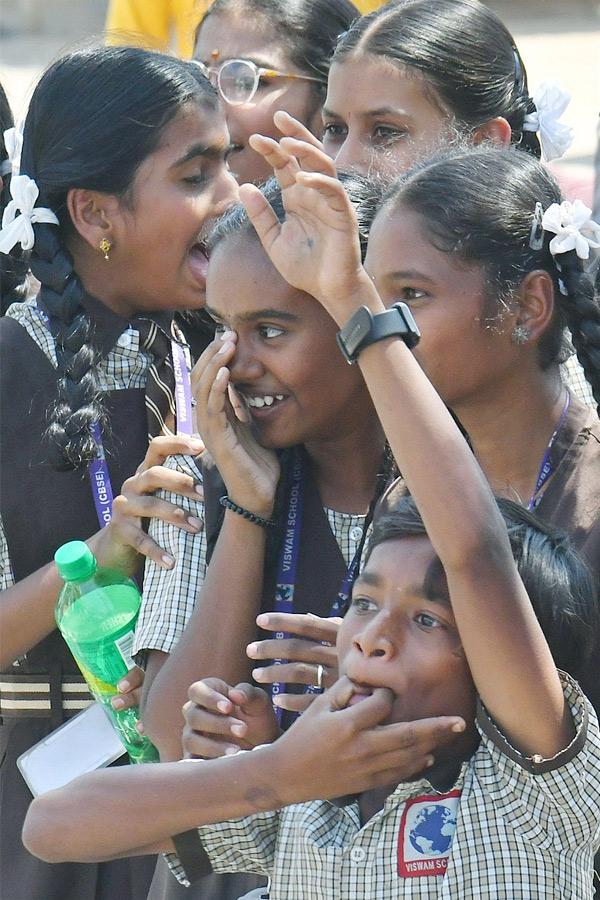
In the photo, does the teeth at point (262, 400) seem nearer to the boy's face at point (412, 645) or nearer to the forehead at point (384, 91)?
the boy's face at point (412, 645)

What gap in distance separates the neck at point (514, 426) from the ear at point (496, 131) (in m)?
0.90

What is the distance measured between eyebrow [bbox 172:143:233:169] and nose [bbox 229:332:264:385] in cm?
90

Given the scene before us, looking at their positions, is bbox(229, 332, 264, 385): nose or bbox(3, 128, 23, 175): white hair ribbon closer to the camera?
bbox(229, 332, 264, 385): nose

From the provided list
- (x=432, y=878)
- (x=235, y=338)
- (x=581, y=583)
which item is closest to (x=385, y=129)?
(x=235, y=338)

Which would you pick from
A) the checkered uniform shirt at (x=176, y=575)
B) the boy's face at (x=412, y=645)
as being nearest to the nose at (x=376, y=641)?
the boy's face at (x=412, y=645)

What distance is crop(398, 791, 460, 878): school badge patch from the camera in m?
1.84

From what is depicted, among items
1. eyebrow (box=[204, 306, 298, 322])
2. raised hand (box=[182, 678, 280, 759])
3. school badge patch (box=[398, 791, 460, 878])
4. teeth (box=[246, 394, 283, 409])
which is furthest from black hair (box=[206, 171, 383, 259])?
school badge patch (box=[398, 791, 460, 878])

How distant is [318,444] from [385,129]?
3.40ft

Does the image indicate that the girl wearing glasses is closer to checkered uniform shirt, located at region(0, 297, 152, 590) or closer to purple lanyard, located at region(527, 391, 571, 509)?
checkered uniform shirt, located at region(0, 297, 152, 590)

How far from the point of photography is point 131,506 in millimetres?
2580

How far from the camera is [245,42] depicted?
3.84m

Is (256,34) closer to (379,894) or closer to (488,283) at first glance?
(488,283)

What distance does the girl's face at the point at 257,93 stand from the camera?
3.77 meters

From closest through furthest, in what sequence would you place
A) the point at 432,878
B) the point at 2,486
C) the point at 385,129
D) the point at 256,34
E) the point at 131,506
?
the point at 432,878, the point at 131,506, the point at 2,486, the point at 385,129, the point at 256,34
